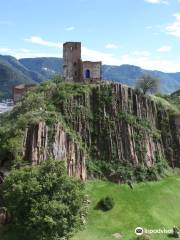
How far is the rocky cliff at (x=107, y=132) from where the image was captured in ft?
269

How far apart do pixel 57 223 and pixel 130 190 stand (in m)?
25.4

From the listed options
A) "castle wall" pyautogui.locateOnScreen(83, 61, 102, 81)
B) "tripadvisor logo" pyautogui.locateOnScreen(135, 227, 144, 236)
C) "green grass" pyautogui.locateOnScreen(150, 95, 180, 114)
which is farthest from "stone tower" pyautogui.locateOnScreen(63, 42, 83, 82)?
"tripadvisor logo" pyautogui.locateOnScreen(135, 227, 144, 236)

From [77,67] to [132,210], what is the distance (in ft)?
119

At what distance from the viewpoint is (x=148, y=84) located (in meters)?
102

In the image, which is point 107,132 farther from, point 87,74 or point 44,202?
point 44,202

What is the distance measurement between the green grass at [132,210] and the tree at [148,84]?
21.7m

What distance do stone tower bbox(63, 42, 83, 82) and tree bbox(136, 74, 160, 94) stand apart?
1252cm

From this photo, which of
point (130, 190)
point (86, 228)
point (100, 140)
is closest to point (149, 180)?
point (130, 190)

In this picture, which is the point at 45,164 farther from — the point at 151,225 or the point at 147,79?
the point at 147,79

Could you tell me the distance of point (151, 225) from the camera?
73.0 m

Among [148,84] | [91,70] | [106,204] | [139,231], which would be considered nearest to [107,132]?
[91,70]

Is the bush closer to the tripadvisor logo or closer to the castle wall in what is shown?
the tripadvisor logo

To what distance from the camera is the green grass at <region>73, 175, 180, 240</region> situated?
70.1 metres

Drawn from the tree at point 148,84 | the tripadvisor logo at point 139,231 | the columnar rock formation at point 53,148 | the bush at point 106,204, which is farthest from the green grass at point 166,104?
the tripadvisor logo at point 139,231
